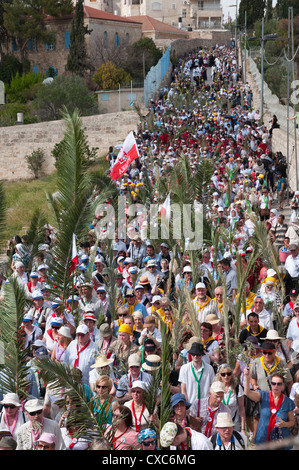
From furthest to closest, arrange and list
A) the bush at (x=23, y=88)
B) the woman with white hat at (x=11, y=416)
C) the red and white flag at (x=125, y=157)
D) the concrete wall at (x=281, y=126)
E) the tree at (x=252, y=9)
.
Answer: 1. the tree at (x=252, y=9)
2. the bush at (x=23, y=88)
3. the concrete wall at (x=281, y=126)
4. the red and white flag at (x=125, y=157)
5. the woman with white hat at (x=11, y=416)

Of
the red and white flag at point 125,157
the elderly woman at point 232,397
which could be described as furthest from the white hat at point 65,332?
the red and white flag at point 125,157

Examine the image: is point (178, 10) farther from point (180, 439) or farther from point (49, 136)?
point (180, 439)

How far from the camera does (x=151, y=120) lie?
29906mm

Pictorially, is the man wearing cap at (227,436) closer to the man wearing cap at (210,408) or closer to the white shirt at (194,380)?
the man wearing cap at (210,408)

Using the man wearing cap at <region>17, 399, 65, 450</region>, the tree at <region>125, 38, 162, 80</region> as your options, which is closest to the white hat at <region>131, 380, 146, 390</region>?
the man wearing cap at <region>17, 399, 65, 450</region>

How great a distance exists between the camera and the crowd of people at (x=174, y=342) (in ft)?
19.7

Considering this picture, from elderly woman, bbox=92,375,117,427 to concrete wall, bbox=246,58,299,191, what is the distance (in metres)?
11.3

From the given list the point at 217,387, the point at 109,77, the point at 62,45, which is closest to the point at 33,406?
the point at 217,387

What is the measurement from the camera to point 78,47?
59.6 metres

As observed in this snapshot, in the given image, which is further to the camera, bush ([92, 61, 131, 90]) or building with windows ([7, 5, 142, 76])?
building with windows ([7, 5, 142, 76])

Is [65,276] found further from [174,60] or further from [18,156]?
[174,60]

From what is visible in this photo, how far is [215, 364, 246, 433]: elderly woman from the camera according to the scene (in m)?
6.40

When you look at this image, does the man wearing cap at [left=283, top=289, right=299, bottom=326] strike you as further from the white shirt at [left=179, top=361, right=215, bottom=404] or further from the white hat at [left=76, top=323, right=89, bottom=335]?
the white hat at [left=76, top=323, right=89, bottom=335]
